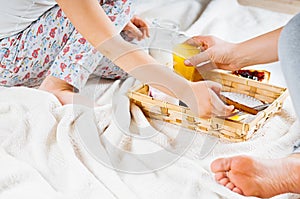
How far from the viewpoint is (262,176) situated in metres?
0.94

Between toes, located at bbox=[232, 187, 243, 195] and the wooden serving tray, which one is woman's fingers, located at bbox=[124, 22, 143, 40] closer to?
the wooden serving tray

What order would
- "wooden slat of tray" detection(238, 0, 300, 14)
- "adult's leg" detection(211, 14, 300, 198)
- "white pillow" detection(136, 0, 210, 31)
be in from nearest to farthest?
"adult's leg" detection(211, 14, 300, 198) < "white pillow" detection(136, 0, 210, 31) < "wooden slat of tray" detection(238, 0, 300, 14)

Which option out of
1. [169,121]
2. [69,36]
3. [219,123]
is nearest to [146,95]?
[169,121]

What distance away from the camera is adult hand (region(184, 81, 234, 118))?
1.06 metres

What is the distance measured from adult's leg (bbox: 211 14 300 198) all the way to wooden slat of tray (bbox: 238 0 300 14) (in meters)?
1.00

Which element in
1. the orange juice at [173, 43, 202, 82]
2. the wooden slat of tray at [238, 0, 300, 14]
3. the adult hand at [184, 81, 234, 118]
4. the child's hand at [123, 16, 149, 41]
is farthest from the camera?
the wooden slat of tray at [238, 0, 300, 14]

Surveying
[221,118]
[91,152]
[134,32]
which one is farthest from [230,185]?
[134,32]

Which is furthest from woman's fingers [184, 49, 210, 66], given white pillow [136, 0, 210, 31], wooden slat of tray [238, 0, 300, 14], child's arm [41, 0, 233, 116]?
wooden slat of tray [238, 0, 300, 14]

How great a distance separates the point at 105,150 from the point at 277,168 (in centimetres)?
36

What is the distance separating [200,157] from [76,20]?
0.39m

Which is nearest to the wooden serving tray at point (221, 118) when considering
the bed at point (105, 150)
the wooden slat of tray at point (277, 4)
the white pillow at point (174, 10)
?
the bed at point (105, 150)

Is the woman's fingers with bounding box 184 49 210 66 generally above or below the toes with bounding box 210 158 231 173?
above

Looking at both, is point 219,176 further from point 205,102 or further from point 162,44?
point 162,44

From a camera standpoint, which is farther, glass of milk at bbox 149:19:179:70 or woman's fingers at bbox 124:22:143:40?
woman's fingers at bbox 124:22:143:40
